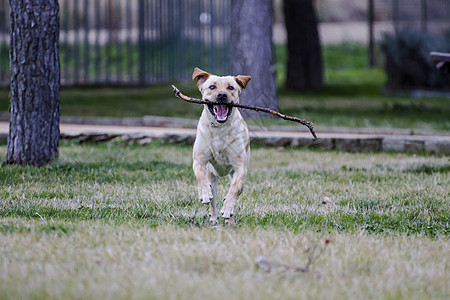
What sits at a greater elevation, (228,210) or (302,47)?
(302,47)

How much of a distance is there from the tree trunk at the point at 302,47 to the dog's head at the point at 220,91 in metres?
13.2

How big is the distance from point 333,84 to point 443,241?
17.2 m

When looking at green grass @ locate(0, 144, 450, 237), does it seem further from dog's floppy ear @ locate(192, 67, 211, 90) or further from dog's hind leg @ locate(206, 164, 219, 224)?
dog's floppy ear @ locate(192, 67, 211, 90)

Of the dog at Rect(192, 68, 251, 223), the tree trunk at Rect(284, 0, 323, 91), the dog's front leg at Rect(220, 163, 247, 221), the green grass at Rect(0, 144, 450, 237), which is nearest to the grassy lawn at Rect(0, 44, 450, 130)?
the tree trunk at Rect(284, 0, 323, 91)

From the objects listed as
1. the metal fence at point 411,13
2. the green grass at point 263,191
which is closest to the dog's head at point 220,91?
the green grass at point 263,191

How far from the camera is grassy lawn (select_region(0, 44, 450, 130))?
40.9 ft

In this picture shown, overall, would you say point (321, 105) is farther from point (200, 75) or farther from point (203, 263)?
point (203, 263)

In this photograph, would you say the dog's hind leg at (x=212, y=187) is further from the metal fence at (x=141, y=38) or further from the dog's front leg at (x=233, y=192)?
the metal fence at (x=141, y=38)

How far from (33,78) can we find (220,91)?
3.12 metres

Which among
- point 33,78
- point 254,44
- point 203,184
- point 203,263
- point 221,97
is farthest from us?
point 254,44

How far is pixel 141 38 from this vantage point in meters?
19.4

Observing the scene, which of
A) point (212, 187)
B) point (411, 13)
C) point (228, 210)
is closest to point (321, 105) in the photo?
point (212, 187)

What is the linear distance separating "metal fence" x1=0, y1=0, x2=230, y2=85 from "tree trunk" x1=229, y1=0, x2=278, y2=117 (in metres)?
7.62

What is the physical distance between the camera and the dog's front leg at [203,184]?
4867 mm
